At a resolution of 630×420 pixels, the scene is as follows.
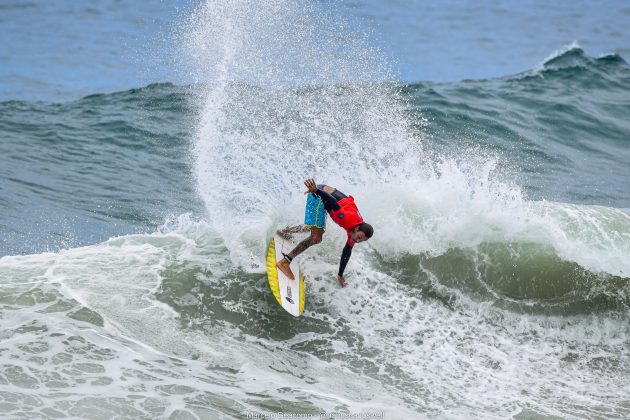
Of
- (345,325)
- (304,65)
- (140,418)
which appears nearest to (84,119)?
(304,65)

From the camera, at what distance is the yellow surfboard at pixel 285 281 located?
8367mm

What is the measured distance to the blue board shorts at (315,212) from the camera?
27.7 feet

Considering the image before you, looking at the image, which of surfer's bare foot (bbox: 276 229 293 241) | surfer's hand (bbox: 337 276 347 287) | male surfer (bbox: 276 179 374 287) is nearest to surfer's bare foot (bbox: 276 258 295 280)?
male surfer (bbox: 276 179 374 287)

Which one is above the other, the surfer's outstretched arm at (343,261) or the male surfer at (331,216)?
the male surfer at (331,216)

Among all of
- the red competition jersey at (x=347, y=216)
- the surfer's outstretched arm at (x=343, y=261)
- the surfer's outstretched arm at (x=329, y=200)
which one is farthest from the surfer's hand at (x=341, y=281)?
the surfer's outstretched arm at (x=329, y=200)

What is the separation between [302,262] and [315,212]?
3.16ft

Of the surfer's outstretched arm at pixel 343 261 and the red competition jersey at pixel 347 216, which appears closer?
the red competition jersey at pixel 347 216

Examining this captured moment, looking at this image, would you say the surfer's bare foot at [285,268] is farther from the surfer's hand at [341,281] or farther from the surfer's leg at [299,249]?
the surfer's hand at [341,281]

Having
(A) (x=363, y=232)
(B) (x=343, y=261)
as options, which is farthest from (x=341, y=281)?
(A) (x=363, y=232)

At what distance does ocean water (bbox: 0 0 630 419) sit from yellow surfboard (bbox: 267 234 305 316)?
0.23 m

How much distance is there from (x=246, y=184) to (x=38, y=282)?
3.34 metres

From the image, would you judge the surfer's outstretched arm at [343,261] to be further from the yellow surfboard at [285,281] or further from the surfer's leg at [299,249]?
the yellow surfboard at [285,281]

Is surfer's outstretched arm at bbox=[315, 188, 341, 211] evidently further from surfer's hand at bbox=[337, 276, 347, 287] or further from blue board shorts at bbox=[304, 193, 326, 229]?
surfer's hand at bbox=[337, 276, 347, 287]

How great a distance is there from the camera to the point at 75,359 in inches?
279
